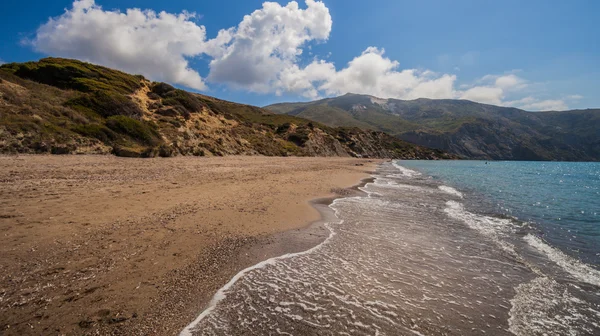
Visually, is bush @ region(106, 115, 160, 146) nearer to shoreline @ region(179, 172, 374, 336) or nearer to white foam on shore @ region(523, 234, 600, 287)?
shoreline @ region(179, 172, 374, 336)

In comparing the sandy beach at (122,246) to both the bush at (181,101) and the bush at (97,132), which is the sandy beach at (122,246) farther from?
the bush at (181,101)

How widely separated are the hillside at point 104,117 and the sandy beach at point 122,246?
1098 cm

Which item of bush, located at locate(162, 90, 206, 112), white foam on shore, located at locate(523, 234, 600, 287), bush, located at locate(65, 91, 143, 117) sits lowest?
white foam on shore, located at locate(523, 234, 600, 287)

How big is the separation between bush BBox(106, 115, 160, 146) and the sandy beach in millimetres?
16688

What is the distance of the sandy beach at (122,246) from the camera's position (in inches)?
148

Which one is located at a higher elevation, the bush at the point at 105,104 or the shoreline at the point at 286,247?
the bush at the point at 105,104

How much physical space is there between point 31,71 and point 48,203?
1564 inches

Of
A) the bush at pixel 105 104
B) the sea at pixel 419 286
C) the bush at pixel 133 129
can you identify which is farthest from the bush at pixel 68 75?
the sea at pixel 419 286

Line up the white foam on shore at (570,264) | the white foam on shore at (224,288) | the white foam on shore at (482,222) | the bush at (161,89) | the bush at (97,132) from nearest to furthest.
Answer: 1. the white foam on shore at (224,288)
2. the white foam on shore at (570,264)
3. the white foam on shore at (482,222)
4. the bush at (97,132)
5. the bush at (161,89)

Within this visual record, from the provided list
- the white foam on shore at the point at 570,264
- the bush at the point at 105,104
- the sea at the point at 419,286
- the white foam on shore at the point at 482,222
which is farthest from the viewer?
the bush at the point at 105,104

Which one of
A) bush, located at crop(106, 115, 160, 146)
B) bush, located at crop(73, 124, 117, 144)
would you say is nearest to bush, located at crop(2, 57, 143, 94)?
bush, located at crop(106, 115, 160, 146)

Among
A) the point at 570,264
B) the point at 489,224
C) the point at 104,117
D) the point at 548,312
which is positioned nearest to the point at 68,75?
the point at 104,117

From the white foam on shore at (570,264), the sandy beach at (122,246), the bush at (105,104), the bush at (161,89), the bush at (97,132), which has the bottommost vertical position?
the white foam on shore at (570,264)

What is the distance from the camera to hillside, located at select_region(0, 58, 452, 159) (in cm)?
2075
